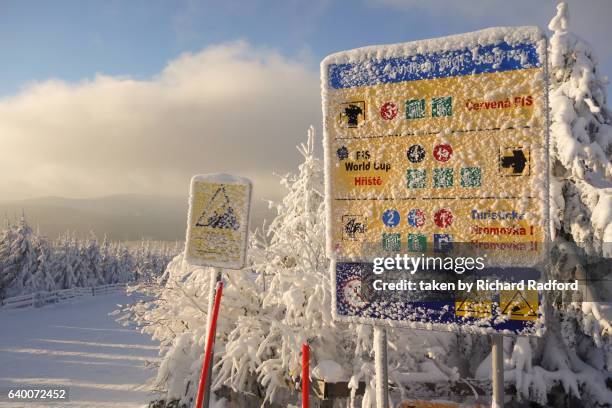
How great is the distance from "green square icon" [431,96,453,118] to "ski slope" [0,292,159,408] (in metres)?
6.76

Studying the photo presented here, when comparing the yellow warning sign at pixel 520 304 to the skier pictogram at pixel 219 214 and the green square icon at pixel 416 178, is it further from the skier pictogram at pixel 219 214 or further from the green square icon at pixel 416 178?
the skier pictogram at pixel 219 214

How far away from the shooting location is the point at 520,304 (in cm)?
218

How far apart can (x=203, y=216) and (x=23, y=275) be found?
41.4m

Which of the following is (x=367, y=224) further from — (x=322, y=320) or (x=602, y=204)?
(x=602, y=204)

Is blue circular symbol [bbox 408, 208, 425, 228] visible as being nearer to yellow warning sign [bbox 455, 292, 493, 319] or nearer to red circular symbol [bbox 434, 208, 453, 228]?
red circular symbol [bbox 434, 208, 453, 228]

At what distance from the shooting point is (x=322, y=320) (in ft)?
19.8

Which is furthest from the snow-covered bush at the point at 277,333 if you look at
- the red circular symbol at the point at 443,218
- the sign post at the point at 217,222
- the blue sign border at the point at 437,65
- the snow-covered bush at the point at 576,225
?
the blue sign border at the point at 437,65

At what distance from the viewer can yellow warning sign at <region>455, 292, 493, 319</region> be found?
7.34 feet

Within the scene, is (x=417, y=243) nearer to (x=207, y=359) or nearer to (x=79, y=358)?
(x=207, y=359)

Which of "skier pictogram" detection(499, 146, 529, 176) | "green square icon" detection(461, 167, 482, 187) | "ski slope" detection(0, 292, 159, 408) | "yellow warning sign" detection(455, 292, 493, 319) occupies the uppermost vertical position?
"skier pictogram" detection(499, 146, 529, 176)

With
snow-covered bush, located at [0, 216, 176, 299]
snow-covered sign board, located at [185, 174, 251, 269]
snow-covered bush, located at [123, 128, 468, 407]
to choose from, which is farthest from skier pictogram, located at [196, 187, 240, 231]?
snow-covered bush, located at [0, 216, 176, 299]

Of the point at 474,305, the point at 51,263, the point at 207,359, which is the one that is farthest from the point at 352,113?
the point at 51,263

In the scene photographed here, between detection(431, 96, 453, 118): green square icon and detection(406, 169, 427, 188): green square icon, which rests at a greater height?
detection(431, 96, 453, 118): green square icon

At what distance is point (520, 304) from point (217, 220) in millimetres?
2474
